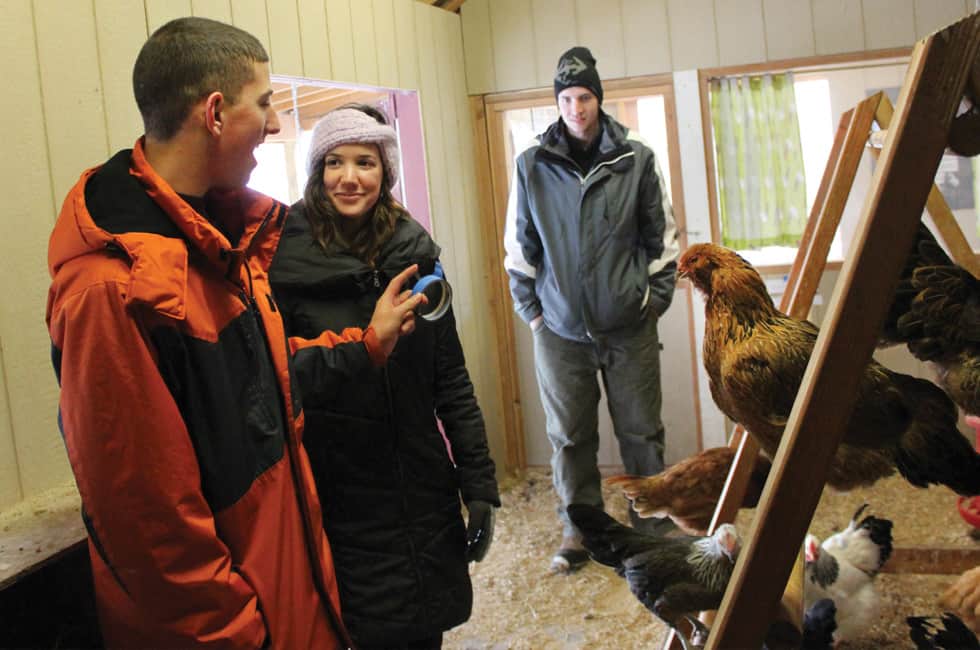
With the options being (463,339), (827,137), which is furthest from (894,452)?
(827,137)

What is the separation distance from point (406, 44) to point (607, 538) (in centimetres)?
253

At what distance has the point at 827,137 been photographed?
453 centimetres

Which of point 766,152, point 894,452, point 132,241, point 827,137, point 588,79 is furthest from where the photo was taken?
point 827,137

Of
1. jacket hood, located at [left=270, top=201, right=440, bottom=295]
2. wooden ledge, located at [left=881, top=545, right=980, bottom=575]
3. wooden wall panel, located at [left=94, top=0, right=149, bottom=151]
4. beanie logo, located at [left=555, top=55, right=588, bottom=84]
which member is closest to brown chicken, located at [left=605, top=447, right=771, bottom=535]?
wooden ledge, located at [left=881, top=545, right=980, bottom=575]

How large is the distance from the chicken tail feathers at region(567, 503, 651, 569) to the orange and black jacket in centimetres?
97

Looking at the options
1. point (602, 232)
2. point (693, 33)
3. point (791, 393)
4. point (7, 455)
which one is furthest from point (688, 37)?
point (7, 455)

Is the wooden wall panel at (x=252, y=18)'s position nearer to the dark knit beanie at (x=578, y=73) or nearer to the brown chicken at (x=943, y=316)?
the dark knit beanie at (x=578, y=73)

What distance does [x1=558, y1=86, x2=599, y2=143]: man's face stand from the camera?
326 cm

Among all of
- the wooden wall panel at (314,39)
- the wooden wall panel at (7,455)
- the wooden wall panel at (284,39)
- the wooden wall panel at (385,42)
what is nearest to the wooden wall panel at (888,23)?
the wooden wall panel at (385,42)

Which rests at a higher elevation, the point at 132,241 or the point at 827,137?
the point at 827,137

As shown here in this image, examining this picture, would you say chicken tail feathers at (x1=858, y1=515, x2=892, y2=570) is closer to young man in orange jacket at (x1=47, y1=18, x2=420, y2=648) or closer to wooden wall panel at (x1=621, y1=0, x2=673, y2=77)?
young man in orange jacket at (x1=47, y1=18, x2=420, y2=648)

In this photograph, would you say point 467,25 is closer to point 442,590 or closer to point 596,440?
point 596,440

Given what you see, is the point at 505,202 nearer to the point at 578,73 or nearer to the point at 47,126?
the point at 578,73

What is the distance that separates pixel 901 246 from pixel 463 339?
3.36 meters
